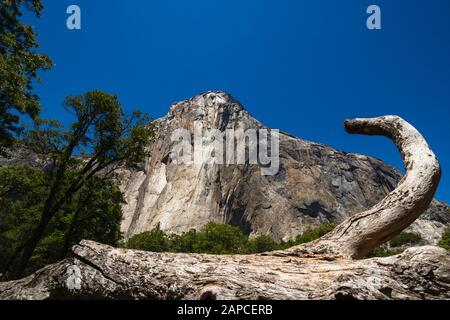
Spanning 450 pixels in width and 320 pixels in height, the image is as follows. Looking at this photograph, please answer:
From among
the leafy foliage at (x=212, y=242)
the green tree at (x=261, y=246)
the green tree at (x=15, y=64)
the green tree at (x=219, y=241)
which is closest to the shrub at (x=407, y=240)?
the green tree at (x=261, y=246)

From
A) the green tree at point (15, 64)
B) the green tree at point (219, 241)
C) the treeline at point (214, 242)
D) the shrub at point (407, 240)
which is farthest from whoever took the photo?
the shrub at point (407, 240)

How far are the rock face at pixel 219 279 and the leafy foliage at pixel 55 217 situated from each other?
1897 cm

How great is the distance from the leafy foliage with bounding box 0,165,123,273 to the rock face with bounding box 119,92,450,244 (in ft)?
172

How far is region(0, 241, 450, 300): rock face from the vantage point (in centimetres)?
361

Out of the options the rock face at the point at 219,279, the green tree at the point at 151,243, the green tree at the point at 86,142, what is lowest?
the rock face at the point at 219,279

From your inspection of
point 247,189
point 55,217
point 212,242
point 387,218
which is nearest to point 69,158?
point 55,217

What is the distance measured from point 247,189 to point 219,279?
295 feet

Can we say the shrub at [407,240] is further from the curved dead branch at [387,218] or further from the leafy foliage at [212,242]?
the curved dead branch at [387,218]

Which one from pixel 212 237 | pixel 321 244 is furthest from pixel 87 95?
pixel 212 237

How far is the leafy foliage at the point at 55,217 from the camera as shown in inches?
844

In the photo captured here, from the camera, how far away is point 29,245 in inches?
728

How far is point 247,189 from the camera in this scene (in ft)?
306
